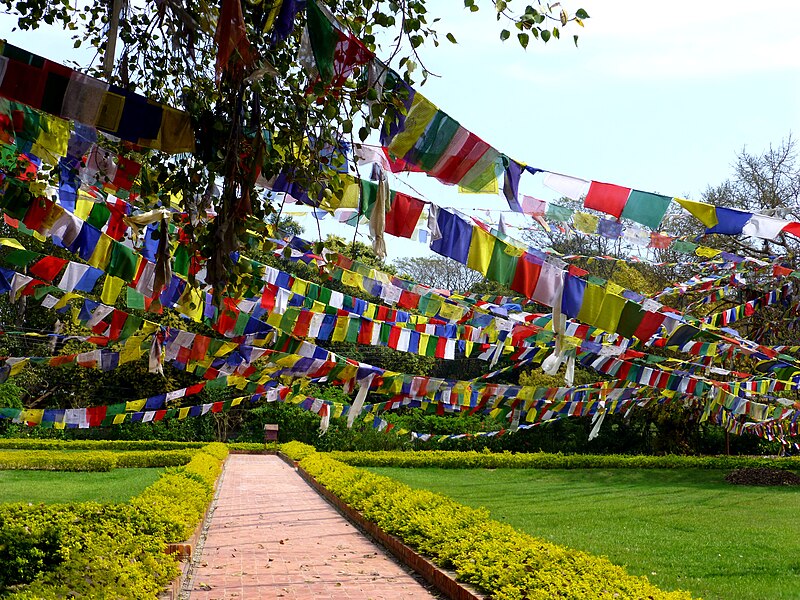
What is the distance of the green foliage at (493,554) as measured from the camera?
17.5 feet

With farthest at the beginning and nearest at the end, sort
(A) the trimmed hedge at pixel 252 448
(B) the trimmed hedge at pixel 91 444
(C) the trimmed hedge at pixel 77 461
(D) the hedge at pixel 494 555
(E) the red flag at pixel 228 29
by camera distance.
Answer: (A) the trimmed hedge at pixel 252 448
(B) the trimmed hedge at pixel 91 444
(C) the trimmed hedge at pixel 77 461
(D) the hedge at pixel 494 555
(E) the red flag at pixel 228 29

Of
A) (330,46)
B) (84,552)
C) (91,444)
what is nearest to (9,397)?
(91,444)

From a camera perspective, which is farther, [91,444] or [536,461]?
[91,444]

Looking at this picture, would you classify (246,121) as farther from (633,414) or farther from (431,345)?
(633,414)

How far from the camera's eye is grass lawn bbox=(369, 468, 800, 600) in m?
8.04

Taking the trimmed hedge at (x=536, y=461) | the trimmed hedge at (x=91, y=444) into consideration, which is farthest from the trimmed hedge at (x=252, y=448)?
the trimmed hedge at (x=536, y=461)

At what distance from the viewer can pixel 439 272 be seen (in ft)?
168

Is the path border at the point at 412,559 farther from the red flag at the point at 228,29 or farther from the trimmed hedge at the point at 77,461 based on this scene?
the trimmed hedge at the point at 77,461

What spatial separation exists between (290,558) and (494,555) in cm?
267

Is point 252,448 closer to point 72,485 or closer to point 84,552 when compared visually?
point 72,485

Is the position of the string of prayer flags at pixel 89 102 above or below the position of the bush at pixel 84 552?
above

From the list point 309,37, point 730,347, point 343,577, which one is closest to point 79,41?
point 309,37

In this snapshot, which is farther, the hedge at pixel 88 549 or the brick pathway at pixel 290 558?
the brick pathway at pixel 290 558

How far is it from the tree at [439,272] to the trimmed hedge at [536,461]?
25581 mm
